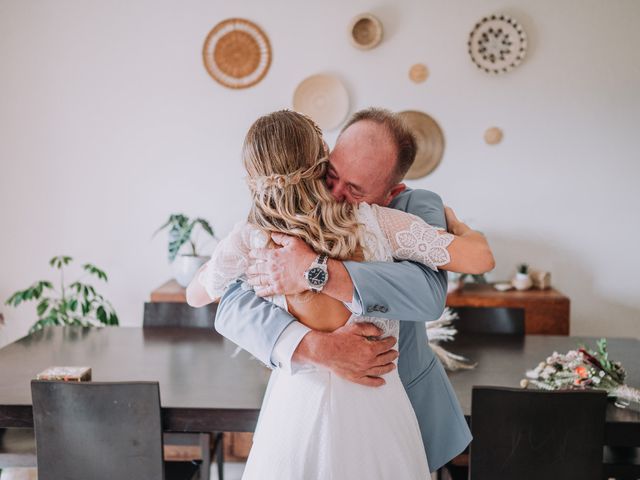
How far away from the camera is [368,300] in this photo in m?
0.99

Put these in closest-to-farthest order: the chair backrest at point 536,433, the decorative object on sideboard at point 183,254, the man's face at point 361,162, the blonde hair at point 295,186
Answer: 1. the blonde hair at point 295,186
2. the man's face at point 361,162
3. the chair backrest at point 536,433
4. the decorative object on sideboard at point 183,254

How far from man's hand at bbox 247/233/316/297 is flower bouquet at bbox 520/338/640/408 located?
1040 millimetres

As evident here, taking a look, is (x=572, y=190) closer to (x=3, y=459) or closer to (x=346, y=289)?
(x=346, y=289)

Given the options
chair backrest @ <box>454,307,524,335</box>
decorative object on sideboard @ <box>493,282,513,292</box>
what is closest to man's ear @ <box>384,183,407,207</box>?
chair backrest @ <box>454,307,524,335</box>

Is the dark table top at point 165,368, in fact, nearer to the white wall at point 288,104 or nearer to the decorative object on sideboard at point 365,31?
the white wall at point 288,104

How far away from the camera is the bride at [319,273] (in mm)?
984

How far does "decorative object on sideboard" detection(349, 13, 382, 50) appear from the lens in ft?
10.8

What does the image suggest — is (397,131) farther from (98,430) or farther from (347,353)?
(98,430)

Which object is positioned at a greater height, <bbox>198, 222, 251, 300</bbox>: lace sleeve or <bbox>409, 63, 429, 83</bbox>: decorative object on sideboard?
<bbox>409, 63, 429, 83</bbox>: decorative object on sideboard

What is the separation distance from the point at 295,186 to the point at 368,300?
253 mm

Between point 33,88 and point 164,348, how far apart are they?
2.41 meters

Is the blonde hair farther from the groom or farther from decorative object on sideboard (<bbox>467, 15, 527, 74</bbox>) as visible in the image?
decorative object on sideboard (<bbox>467, 15, 527, 74</bbox>)

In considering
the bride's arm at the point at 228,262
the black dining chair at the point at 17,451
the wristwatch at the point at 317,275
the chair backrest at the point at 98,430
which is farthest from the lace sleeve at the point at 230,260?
the black dining chair at the point at 17,451

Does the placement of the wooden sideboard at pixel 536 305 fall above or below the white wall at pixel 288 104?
below
